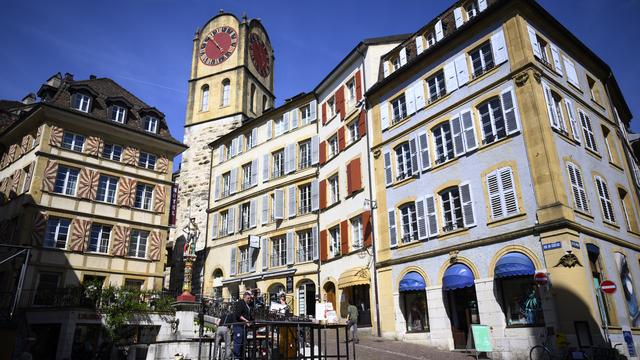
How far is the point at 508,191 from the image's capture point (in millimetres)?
15844

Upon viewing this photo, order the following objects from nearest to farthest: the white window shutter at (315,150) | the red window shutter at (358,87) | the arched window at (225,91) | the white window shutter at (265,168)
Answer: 1. the red window shutter at (358,87)
2. the white window shutter at (315,150)
3. the white window shutter at (265,168)
4. the arched window at (225,91)

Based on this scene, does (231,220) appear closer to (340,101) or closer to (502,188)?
(340,101)

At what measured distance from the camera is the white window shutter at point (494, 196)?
1599cm

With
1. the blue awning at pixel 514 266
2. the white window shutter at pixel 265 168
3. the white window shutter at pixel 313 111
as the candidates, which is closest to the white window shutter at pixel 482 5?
the blue awning at pixel 514 266

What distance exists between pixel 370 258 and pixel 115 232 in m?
14.4

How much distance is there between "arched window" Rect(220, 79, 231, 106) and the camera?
3691 cm

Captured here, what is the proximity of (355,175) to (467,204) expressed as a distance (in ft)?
23.5

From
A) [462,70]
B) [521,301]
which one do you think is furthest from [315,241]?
[521,301]

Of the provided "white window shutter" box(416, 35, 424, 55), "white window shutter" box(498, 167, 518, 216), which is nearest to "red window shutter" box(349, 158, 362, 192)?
"white window shutter" box(416, 35, 424, 55)

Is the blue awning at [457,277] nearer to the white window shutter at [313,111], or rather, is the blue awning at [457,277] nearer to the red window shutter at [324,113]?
the red window shutter at [324,113]

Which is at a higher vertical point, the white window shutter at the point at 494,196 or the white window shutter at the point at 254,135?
the white window shutter at the point at 254,135

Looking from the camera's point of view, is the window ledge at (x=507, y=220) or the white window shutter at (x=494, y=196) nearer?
the window ledge at (x=507, y=220)

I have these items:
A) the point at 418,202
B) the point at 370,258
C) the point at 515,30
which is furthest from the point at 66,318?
the point at 515,30

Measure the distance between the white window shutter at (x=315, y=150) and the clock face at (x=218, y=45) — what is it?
14825 mm
